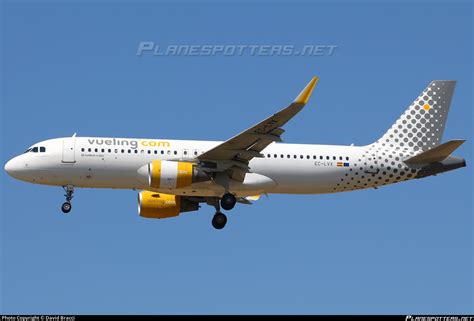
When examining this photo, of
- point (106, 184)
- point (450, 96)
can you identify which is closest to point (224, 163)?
point (106, 184)

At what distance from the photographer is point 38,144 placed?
53.0 m

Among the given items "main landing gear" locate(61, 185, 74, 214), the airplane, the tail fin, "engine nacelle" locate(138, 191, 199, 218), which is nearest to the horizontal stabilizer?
the airplane

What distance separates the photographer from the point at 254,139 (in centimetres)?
5003

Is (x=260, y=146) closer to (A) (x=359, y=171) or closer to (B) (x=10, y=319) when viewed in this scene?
(A) (x=359, y=171)

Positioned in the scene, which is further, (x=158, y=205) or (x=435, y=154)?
(x=158, y=205)

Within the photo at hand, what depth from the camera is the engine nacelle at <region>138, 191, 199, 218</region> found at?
180 feet

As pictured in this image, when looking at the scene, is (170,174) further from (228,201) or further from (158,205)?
(158,205)

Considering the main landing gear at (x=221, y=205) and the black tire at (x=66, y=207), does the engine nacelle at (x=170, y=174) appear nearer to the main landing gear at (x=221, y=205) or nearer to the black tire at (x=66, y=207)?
the main landing gear at (x=221, y=205)

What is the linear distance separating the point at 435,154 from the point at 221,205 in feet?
33.8

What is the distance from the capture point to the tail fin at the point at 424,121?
55.6 meters

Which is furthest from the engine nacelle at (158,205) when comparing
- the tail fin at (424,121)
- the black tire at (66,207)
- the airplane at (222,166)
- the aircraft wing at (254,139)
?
the tail fin at (424,121)

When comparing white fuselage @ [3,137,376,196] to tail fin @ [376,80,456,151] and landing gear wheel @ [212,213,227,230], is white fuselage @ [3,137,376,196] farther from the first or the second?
tail fin @ [376,80,456,151]

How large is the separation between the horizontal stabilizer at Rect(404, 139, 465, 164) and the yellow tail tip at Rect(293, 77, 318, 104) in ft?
28.4

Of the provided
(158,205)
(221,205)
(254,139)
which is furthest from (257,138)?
(158,205)
